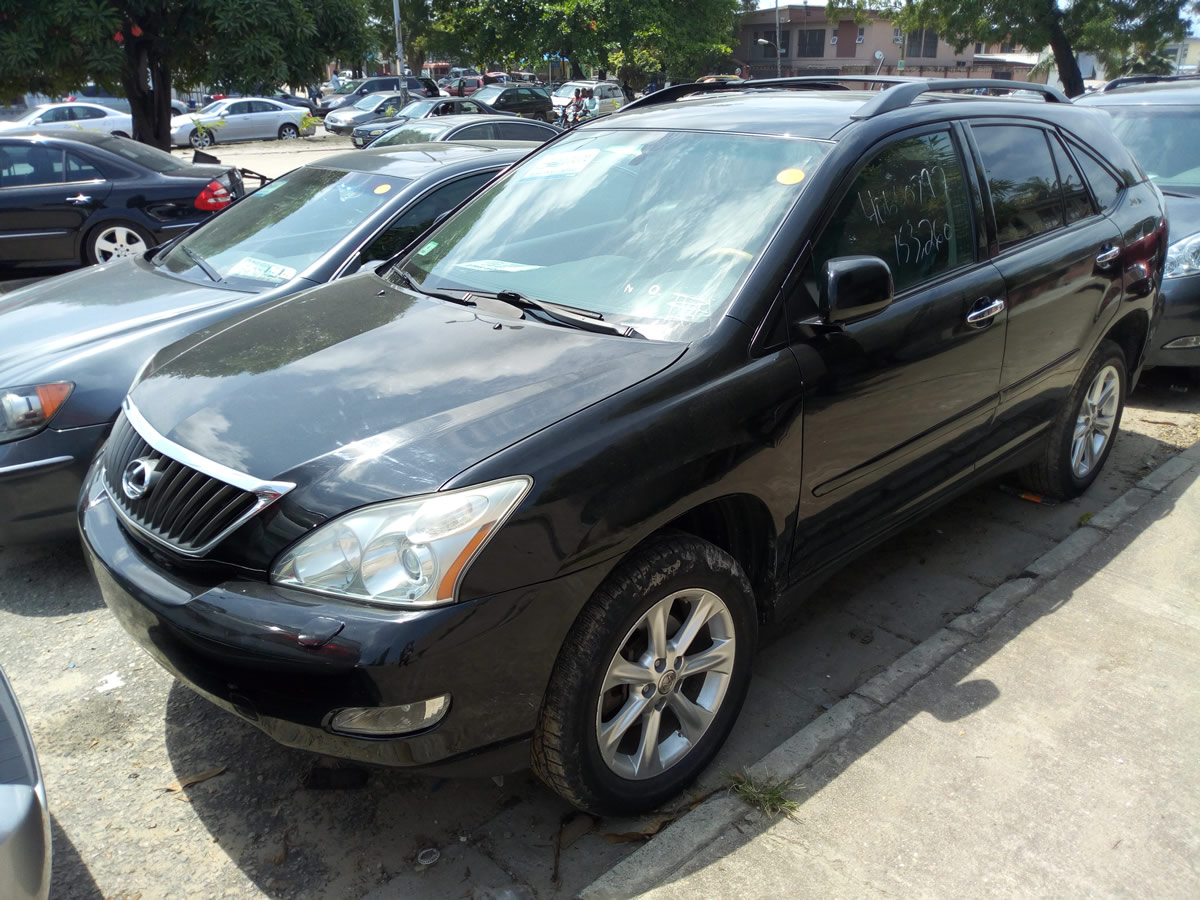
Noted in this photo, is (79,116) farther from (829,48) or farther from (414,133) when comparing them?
(829,48)

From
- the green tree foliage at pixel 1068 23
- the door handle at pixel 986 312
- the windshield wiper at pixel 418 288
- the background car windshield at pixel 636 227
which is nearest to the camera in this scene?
the background car windshield at pixel 636 227

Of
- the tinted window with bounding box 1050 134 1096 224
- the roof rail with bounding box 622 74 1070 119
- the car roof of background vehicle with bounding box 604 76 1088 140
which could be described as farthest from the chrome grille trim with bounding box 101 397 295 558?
the tinted window with bounding box 1050 134 1096 224

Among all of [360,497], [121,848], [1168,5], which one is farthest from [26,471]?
[1168,5]

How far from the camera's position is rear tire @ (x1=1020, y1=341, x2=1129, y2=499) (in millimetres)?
4340

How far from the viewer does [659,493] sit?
95.8 inches

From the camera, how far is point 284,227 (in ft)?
16.5

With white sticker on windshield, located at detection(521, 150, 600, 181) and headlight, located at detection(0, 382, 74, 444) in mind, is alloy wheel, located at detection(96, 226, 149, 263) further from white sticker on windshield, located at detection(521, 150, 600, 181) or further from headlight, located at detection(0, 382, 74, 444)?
white sticker on windshield, located at detection(521, 150, 600, 181)

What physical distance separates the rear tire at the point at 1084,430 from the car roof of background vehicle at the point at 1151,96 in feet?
11.2

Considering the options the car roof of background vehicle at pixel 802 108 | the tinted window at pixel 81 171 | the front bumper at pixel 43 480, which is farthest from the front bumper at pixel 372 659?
the tinted window at pixel 81 171

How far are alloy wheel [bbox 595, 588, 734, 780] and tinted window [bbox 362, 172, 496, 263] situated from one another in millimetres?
2718

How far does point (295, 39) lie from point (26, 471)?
8.25 metres

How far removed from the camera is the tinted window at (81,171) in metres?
8.52

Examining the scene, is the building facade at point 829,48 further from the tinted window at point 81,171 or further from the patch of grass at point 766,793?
the patch of grass at point 766,793

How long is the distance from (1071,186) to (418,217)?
3.02m
